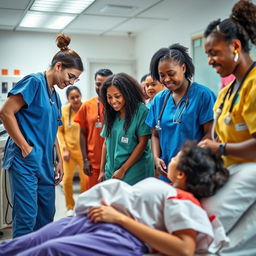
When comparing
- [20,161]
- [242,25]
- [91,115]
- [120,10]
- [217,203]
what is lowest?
[217,203]

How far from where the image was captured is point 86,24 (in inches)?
202

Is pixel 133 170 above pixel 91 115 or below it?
below

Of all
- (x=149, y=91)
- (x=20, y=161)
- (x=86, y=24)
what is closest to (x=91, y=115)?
(x=149, y=91)

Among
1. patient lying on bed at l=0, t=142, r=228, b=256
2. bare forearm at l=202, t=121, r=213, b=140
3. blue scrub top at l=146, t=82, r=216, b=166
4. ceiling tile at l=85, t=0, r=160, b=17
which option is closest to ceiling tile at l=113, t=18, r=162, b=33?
ceiling tile at l=85, t=0, r=160, b=17

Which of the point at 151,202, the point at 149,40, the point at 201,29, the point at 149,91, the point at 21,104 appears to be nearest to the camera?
the point at 151,202

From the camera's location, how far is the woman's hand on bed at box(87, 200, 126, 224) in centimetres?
127

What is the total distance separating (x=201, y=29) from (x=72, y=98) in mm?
1748

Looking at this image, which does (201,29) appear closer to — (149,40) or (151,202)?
(149,40)

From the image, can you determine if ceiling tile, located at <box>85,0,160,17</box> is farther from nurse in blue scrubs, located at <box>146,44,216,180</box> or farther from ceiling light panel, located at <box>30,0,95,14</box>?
nurse in blue scrubs, located at <box>146,44,216,180</box>

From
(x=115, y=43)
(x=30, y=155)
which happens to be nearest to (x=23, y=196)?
(x=30, y=155)

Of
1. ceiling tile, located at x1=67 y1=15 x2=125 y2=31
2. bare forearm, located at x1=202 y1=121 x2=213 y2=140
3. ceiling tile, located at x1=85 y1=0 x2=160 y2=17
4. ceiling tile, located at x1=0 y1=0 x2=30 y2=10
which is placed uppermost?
ceiling tile, located at x1=67 y1=15 x2=125 y2=31

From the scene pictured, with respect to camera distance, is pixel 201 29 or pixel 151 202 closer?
pixel 151 202

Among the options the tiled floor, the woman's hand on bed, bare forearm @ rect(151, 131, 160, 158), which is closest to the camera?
the woman's hand on bed

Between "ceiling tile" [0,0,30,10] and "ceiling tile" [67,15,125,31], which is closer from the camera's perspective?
"ceiling tile" [0,0,30,10]
